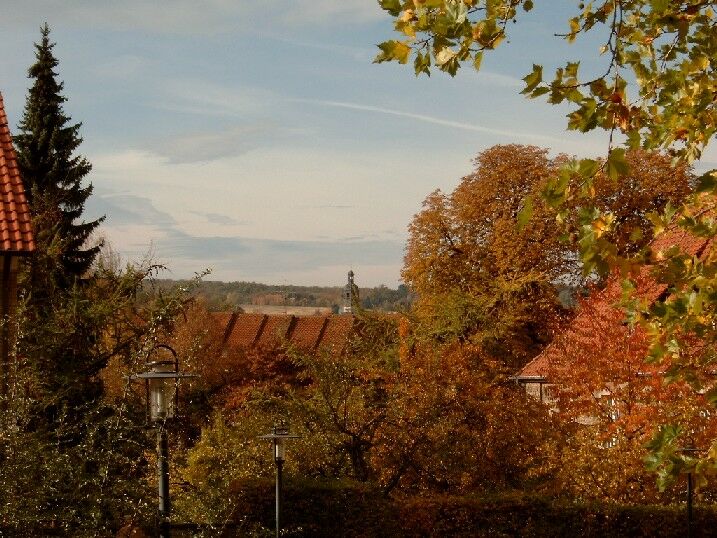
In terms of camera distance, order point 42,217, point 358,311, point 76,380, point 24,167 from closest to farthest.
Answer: point 76,380 → point 42,217 → point 24,167 → point 358,311

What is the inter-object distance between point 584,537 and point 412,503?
3103 millimetres

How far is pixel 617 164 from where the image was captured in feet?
16.3

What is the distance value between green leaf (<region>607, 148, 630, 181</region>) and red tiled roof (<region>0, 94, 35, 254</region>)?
11.4 m

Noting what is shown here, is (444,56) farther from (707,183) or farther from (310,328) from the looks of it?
(310,328)

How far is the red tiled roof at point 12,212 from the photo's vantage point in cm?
1488

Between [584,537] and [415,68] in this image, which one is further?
[584,537]

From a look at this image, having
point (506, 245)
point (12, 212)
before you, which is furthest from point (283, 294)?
point (12, 212)

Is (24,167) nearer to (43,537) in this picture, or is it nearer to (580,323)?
(580,323)

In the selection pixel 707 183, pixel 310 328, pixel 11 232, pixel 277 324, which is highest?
pixel 11 232

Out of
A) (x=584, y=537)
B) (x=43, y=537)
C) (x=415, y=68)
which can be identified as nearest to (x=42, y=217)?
(x=584, y=537)

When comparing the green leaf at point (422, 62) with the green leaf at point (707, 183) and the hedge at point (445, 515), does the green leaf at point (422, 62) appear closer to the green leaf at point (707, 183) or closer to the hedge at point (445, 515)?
the green leaf at point (707, 183)

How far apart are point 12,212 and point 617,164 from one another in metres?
12.1

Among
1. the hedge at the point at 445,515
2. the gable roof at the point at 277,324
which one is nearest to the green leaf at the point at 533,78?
the hedge at the point at 445,515

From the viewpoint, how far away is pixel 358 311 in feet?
105
